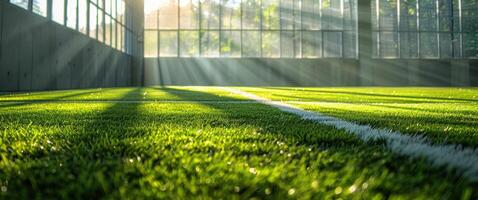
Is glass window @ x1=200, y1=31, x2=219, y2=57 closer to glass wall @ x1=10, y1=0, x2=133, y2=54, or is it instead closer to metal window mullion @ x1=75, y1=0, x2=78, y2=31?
glass wall @ x1=10, y1=0, x2=133, y2=54

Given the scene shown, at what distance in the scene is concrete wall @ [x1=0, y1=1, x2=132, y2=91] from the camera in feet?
43.4

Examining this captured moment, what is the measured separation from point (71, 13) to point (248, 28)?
1371 cm

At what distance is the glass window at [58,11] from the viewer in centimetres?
1642

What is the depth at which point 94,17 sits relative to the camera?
20984 millimetres

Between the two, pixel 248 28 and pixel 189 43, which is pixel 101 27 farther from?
pixel 248 28

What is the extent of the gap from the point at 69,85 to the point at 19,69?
4283 mm

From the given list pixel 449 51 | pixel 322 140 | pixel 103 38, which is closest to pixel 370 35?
pixel 449 51

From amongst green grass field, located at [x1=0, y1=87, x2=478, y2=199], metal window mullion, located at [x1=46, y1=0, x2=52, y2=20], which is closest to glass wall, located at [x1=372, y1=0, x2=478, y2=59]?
metal window mullion, located at [x1=46, y1=0, x2=52, y2=20]

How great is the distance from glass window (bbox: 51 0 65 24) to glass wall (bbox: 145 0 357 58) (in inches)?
472

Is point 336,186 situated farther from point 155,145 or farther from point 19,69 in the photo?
point 19,69

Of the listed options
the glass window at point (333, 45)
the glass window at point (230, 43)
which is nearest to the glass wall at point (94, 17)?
the glass window at point (230, 43)

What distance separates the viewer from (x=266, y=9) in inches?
1169

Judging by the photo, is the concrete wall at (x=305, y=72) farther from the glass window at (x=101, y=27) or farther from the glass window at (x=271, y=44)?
the glass window at (x=101, y=27)

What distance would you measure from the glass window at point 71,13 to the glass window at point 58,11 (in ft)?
1.13
